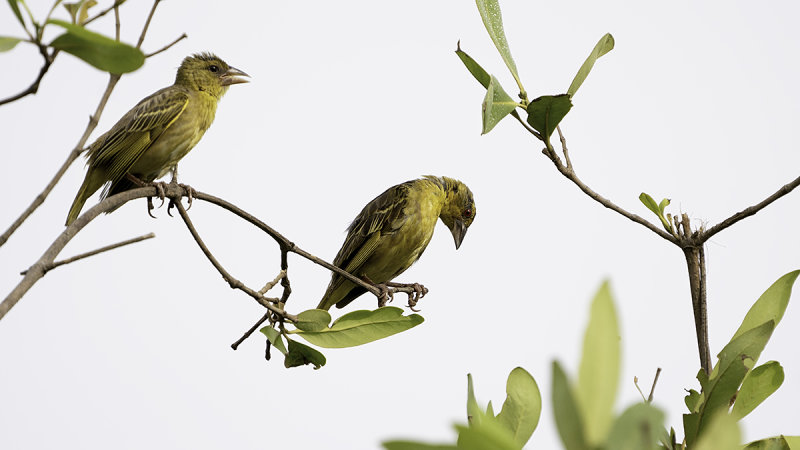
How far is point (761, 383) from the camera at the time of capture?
1.69 metres

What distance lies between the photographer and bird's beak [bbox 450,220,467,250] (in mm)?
6543

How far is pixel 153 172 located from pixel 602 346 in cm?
477

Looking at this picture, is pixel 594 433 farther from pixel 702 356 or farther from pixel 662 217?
pixel 662 217

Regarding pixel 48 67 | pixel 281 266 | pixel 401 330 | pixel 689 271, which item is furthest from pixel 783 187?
pixel 281 266

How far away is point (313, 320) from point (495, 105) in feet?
3.24

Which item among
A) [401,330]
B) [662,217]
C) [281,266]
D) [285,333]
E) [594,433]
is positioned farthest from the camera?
[281,266]

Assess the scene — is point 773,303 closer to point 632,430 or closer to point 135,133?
point 632,430

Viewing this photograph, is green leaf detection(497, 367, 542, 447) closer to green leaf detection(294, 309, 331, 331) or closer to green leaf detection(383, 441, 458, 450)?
green leaf detection(383, 441, 458, 450)

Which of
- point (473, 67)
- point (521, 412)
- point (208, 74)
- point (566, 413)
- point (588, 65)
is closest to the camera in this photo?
point (566, 413)

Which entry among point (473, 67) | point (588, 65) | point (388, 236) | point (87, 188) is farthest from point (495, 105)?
point (388, 236)

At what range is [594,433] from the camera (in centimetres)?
72

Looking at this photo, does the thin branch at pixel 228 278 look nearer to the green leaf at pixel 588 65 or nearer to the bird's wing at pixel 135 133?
the green leaf at pixel 588 65

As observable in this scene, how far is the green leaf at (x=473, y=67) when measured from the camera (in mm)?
2021

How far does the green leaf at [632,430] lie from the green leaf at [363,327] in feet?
5.31
